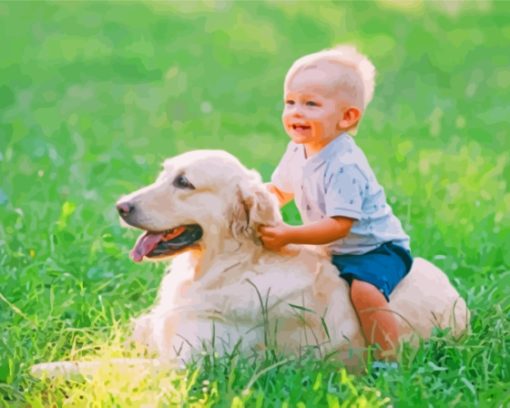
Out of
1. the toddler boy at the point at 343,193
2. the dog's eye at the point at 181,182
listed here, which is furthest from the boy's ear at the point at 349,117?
the dog's eye at the point at 181,182

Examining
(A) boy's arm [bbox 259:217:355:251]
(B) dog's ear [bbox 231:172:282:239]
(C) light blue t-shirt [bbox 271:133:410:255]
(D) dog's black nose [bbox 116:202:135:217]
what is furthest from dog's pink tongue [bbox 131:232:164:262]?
(C) light blue t-shirt [bbox 271:133:410:255]

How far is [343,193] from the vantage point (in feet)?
15.5

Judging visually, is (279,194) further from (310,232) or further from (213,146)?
(213,146)

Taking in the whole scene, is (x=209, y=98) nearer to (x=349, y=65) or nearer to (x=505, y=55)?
(x=505, y=55)

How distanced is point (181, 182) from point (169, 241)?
21 cm

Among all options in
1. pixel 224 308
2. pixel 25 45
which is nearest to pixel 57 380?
pixel 224 308

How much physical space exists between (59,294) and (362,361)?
1.51 metres

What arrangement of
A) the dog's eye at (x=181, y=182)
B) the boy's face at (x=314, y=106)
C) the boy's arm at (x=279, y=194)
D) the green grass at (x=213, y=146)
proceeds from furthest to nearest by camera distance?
the boy's arm at (x=279, y=194), the boy's face at (x=314, y=106), the dog's eye at (x=181, y=182), the green grass at (x=213, y=146)

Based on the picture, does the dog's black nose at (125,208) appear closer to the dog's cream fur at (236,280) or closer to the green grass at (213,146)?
the dog's cream fur at (236,280)

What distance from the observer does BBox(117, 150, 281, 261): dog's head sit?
466cm

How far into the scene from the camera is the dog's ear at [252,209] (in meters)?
4.68

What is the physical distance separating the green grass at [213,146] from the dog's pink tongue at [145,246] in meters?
0.41

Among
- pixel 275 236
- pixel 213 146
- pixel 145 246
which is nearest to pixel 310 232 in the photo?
pixel 275 236

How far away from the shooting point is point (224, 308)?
471 centimetres
